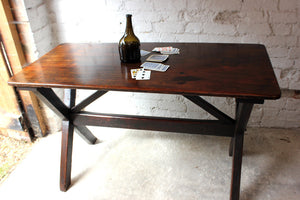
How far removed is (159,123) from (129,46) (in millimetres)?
549

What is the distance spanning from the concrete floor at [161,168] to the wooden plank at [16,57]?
185 millimetres

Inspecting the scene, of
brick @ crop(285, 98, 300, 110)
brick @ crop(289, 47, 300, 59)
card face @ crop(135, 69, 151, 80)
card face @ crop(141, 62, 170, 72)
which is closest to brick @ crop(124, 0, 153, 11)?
card face @ crop(141, 62, 170, 72)

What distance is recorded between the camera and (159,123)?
167 centimetres

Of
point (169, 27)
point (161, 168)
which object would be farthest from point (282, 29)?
point (161, 168)

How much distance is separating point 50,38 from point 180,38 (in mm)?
1181

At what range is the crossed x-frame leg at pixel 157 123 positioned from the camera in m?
1.54

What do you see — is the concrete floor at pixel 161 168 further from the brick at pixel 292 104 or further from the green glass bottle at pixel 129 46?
the green glass bottle at pixel 129 46

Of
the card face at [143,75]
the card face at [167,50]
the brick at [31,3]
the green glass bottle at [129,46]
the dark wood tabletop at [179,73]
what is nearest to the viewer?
the dark wood tabletop at [179,73]

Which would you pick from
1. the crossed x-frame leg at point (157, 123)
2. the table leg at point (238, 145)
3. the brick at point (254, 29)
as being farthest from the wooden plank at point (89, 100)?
the brick at point (254, 29)

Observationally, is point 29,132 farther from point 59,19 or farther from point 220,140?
point 220,140

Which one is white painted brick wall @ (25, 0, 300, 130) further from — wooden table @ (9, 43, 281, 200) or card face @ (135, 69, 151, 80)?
card face @ (135, 69, 151, 80)

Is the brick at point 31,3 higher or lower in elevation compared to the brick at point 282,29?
higher

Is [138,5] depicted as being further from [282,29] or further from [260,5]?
[282,29]

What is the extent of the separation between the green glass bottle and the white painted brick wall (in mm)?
425
